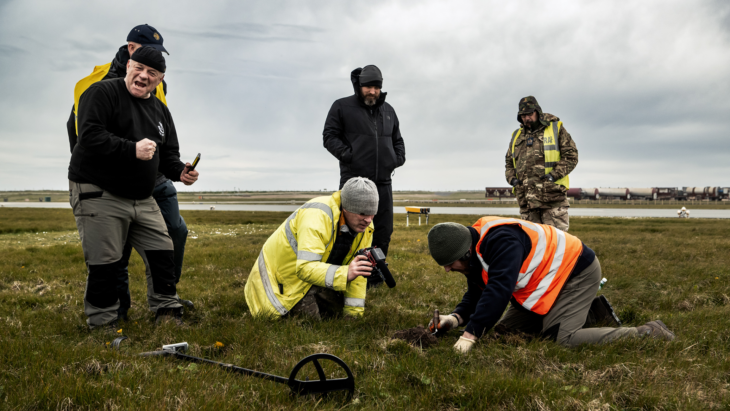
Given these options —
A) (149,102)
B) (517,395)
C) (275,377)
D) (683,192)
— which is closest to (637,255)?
(517,395)

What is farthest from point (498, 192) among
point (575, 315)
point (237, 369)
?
point (237, 369)

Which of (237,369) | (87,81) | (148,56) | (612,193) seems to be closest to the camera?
(237,369)

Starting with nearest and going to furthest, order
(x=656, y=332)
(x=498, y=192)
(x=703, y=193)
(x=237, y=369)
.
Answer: (x=237, y=369) < (x=656, y=332) < (x=703, y=193) < (x=498, y=192)

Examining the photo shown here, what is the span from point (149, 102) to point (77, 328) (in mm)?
2432

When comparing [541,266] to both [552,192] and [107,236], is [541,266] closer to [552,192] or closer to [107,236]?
[552,192]

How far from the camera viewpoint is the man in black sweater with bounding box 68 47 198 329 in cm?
376

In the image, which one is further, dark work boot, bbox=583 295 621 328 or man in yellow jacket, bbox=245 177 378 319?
dark work boot, bbox=583 295 621 328

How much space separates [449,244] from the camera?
11.6 ft

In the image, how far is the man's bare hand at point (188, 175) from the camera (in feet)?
15.4

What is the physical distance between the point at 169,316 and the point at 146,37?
297 cm

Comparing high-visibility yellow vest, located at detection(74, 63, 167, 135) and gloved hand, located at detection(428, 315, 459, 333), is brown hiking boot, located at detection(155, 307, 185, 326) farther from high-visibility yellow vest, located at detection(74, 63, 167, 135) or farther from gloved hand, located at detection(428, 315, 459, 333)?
gloved hand, located at detection(428, 315, 459, 333)

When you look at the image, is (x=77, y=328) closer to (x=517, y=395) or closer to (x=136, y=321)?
(x=136, y=321)

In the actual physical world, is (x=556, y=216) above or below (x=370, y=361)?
above

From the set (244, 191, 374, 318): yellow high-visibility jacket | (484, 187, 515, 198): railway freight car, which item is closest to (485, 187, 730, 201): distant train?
(484, 187, 515, 198): railway freight car
